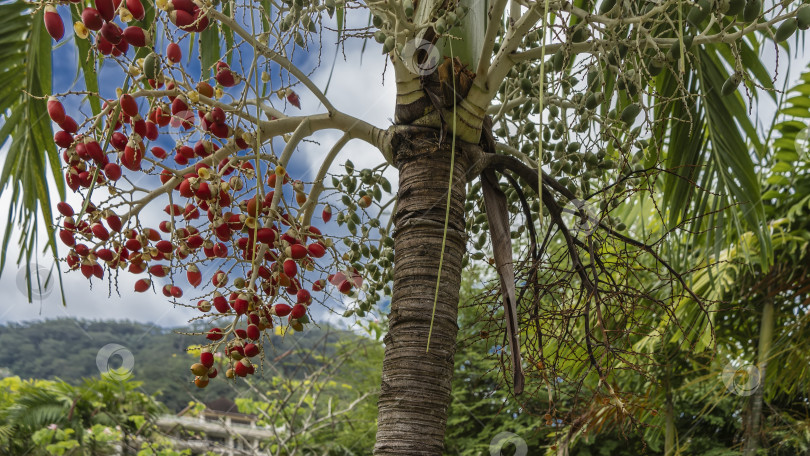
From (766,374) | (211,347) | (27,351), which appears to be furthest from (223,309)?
(27,351)

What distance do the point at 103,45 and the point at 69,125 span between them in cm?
16

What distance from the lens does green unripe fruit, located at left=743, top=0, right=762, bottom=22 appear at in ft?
2.83

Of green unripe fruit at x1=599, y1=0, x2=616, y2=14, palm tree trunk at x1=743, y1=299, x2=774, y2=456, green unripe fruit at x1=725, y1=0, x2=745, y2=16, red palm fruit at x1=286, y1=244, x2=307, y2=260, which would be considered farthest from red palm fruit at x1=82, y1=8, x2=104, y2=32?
palm tree trunk at x1=743, y1=299, x2=774, y2=456

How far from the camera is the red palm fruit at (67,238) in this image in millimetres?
1210

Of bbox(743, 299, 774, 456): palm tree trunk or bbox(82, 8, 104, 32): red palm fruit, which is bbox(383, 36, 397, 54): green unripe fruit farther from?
bbox(743, 299, 774, 456): palm tree trunk

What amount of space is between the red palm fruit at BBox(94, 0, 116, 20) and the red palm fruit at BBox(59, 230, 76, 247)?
44 cm

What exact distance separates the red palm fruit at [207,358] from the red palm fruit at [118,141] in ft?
1.28

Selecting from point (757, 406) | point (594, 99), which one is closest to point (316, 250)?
point (594, 99)

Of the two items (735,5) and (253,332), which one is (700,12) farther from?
(253,332)

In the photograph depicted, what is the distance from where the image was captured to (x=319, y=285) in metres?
1.39

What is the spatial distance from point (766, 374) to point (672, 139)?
2527mm

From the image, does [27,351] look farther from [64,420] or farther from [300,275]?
[300,275]

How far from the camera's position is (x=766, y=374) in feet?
12.1

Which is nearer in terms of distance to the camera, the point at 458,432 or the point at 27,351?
the point at 458,432
